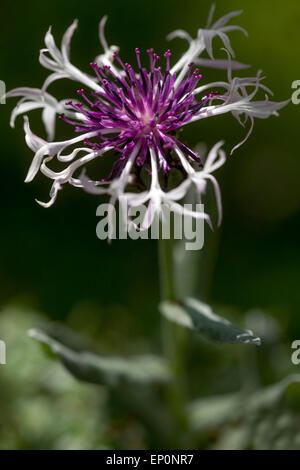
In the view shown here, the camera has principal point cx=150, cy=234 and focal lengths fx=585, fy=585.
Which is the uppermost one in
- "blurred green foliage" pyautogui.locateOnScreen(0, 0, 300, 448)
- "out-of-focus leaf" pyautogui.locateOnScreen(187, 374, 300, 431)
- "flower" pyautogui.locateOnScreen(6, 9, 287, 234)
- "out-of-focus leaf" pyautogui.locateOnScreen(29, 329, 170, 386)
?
"blurred green foliage" pyautogui.locateOnScreen(0, 0, 300, 448)

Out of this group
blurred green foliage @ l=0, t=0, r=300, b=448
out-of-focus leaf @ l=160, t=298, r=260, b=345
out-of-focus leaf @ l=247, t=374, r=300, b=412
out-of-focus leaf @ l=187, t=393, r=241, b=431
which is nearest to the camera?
out-of-focus leaf @ l=160, t=298, r=260, b=345

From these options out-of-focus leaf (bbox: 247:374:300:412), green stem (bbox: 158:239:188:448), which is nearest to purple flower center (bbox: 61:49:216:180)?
green stem (bbox: 158:239:188:448)

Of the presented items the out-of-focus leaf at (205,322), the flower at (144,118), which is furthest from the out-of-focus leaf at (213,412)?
the flower at (144,118)

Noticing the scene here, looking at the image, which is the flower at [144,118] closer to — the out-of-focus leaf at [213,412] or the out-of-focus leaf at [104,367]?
the out-of-focus leaf at [104,367]

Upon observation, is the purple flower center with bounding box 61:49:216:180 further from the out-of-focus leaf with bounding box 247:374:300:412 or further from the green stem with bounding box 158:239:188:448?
the out-of-focus leaf with bounding box 247:374:300:412

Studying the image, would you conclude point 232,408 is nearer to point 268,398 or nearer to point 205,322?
point 268,398

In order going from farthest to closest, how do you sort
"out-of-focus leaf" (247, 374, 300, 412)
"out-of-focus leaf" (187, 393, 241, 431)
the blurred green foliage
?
the blurred green foliage → "out-of-focus leaf" (187, 393, 241, 431) → "out-of-focus leaf" (247, 374, 300, 412)
